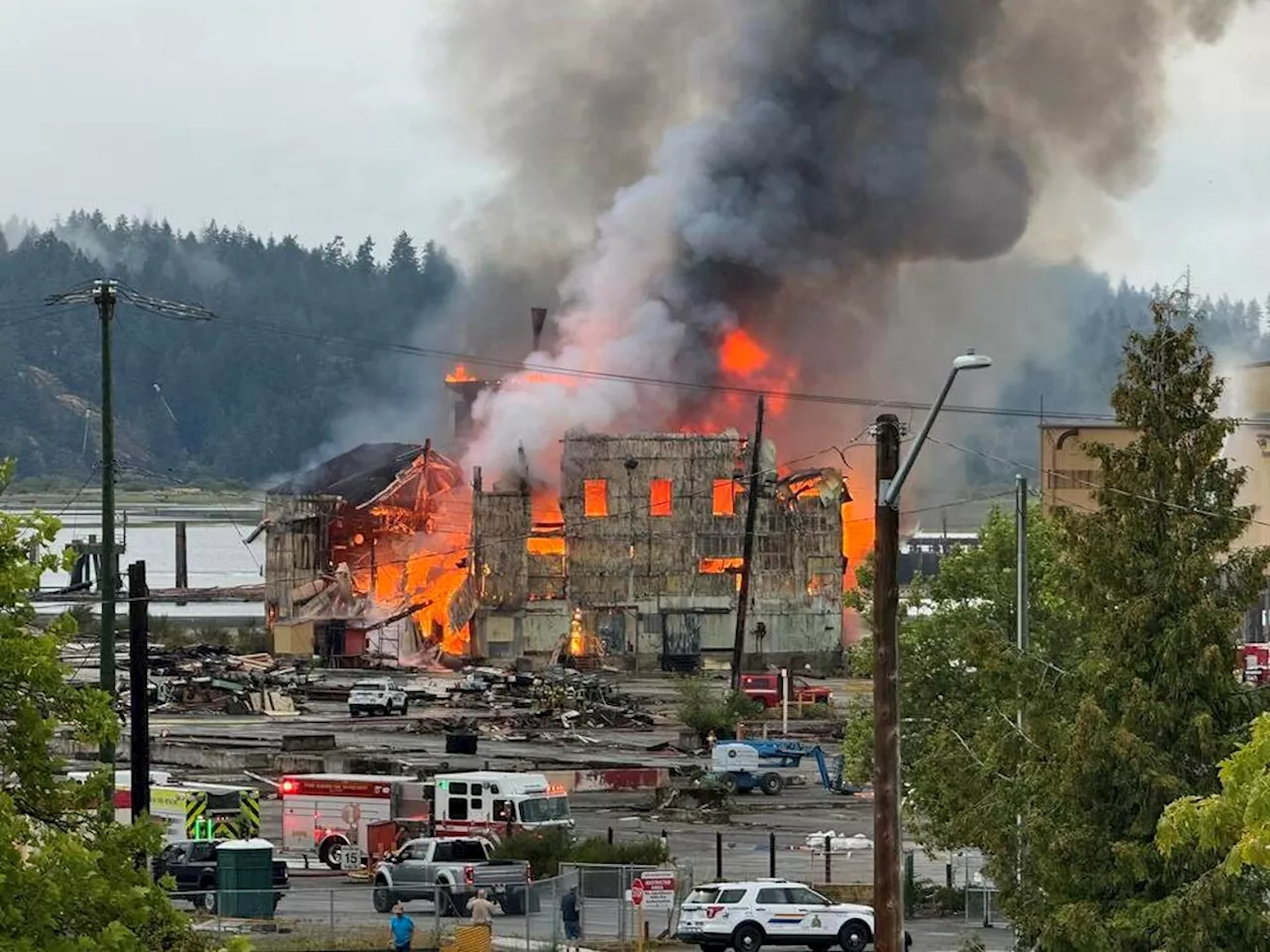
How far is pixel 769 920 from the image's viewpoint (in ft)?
101

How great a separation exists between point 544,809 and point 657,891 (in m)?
8.69

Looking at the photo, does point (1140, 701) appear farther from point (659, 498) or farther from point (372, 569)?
point (372, 569)

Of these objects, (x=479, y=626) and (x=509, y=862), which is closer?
(x=509, y=862)

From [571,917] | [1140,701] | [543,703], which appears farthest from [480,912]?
[543,703]

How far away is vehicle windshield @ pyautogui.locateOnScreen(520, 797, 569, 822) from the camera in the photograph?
40781 mm

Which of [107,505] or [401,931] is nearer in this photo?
[401,931]

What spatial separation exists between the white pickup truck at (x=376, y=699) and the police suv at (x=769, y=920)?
140 feet

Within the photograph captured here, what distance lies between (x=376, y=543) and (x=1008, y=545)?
196 feet

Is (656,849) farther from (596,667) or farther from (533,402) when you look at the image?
(533,402)

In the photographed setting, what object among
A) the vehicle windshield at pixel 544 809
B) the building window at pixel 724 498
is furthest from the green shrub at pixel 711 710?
the building window at pixel 724 498

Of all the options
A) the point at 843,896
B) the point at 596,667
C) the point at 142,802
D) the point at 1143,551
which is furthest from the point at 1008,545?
the point at 596,667

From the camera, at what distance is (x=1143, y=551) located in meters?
19.6

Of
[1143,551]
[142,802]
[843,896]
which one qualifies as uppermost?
[1143,551]

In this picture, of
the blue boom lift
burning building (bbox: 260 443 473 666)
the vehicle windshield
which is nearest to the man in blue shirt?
the vehicle windshield
